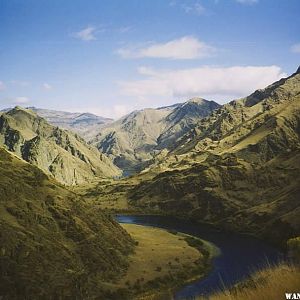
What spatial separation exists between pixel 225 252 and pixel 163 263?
3005cm

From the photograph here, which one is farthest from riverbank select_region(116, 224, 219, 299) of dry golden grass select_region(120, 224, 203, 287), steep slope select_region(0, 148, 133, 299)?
steep slope select_region(0, 148, 133, 299)

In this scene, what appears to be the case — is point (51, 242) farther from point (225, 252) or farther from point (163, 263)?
point (225, 252)

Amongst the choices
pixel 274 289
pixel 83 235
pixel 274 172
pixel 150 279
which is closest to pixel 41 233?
pixel 83 235

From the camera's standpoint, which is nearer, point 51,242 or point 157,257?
point 51,242

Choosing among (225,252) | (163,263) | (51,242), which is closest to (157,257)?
(163,263)

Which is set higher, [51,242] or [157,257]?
[51,242]

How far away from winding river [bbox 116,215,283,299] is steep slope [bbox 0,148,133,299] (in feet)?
61.3

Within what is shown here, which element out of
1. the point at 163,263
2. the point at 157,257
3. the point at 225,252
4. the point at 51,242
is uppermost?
the point at 51,242

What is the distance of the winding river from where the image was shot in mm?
95875

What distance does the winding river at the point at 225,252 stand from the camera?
95.9 m

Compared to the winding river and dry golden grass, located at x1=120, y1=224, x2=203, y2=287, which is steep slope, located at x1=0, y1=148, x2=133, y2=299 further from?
the winding river

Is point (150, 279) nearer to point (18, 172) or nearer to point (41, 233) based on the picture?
point (41, 233)

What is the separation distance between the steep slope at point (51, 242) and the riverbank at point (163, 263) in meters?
3.83

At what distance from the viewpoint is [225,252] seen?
130500 millimetres
